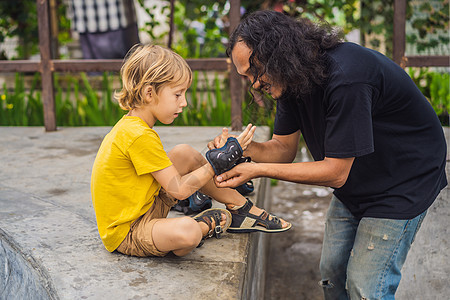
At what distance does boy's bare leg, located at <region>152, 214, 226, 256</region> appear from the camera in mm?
1651

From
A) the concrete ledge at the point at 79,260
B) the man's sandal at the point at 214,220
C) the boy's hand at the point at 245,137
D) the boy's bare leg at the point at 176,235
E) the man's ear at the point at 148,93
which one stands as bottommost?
the concrete ledge at the point at 79,260

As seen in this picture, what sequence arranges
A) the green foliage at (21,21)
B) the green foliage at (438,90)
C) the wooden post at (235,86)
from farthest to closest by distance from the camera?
the green foliage at (21,21), the green foliage at (438,90), the wooden post at (235,86)

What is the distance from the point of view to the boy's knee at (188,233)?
165 cm

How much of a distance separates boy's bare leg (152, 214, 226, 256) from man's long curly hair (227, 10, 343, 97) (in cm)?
53

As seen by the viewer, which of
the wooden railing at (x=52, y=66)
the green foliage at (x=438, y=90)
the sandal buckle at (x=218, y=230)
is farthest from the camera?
the green foliage at (x=438, y=90)

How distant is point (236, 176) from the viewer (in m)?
1.76

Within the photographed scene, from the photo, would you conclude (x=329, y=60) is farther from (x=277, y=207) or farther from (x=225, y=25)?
(x=225, y=25)

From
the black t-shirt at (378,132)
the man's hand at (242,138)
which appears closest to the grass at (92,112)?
the man's hand at (242,138)

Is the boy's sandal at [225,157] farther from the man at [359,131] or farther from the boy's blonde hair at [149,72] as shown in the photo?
the boy's blonde hair at [149,72]

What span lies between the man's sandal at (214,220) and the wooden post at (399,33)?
6.67ft

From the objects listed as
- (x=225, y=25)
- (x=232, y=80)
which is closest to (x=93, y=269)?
(x=232, y=80)

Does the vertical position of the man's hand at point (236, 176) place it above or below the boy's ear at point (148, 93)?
below

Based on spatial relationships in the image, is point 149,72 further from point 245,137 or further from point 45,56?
point 45,56

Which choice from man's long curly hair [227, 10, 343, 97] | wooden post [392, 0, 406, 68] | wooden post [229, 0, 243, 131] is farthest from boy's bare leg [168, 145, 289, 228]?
wooden post [392, 0, 406, 68]
